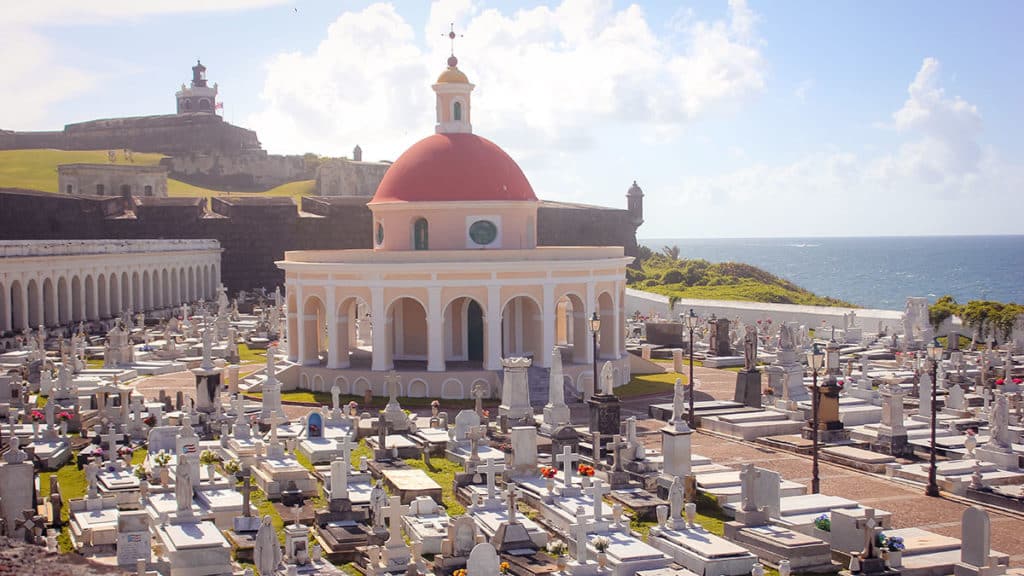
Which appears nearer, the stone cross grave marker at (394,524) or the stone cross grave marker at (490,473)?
the stone cross grave marker at (394,524)

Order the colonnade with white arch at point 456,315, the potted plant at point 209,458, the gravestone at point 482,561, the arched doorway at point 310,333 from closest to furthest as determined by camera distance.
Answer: the gravestone at point 482,561 → the potted plant at point 209,458 → the colonnade with white arch at point 456,315 → the arched doorway at point 310,333

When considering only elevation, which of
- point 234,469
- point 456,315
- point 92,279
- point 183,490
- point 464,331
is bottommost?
point 234,469

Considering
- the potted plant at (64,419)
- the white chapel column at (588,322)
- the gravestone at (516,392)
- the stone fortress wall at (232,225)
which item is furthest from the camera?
the stone fortress wall at (232,225)

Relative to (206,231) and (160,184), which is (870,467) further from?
(160,184)

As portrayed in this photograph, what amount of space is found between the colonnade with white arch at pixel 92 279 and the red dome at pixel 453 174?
16.9m

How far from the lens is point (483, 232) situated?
105ft

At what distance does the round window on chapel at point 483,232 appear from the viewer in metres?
32.0

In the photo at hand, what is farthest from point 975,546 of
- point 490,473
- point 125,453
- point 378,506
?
point 125,453

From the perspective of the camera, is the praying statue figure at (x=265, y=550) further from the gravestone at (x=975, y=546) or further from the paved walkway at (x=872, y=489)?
the paved walkway at (x=872, y=489)

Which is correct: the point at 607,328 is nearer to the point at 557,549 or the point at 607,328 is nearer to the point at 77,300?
the point at 557,549

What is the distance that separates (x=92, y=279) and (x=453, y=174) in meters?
23.0

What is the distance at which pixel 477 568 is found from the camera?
11.8 m

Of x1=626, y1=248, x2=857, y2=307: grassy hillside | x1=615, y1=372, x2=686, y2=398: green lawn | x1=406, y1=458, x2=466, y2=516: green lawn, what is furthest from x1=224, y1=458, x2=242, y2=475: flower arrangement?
x1=626, y1=248, x2=857, y2=307: grassy hillside

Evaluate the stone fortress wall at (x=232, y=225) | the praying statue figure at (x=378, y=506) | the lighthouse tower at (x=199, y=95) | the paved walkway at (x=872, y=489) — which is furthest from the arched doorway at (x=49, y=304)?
the lighthouse tower at (x=199, y=95)
